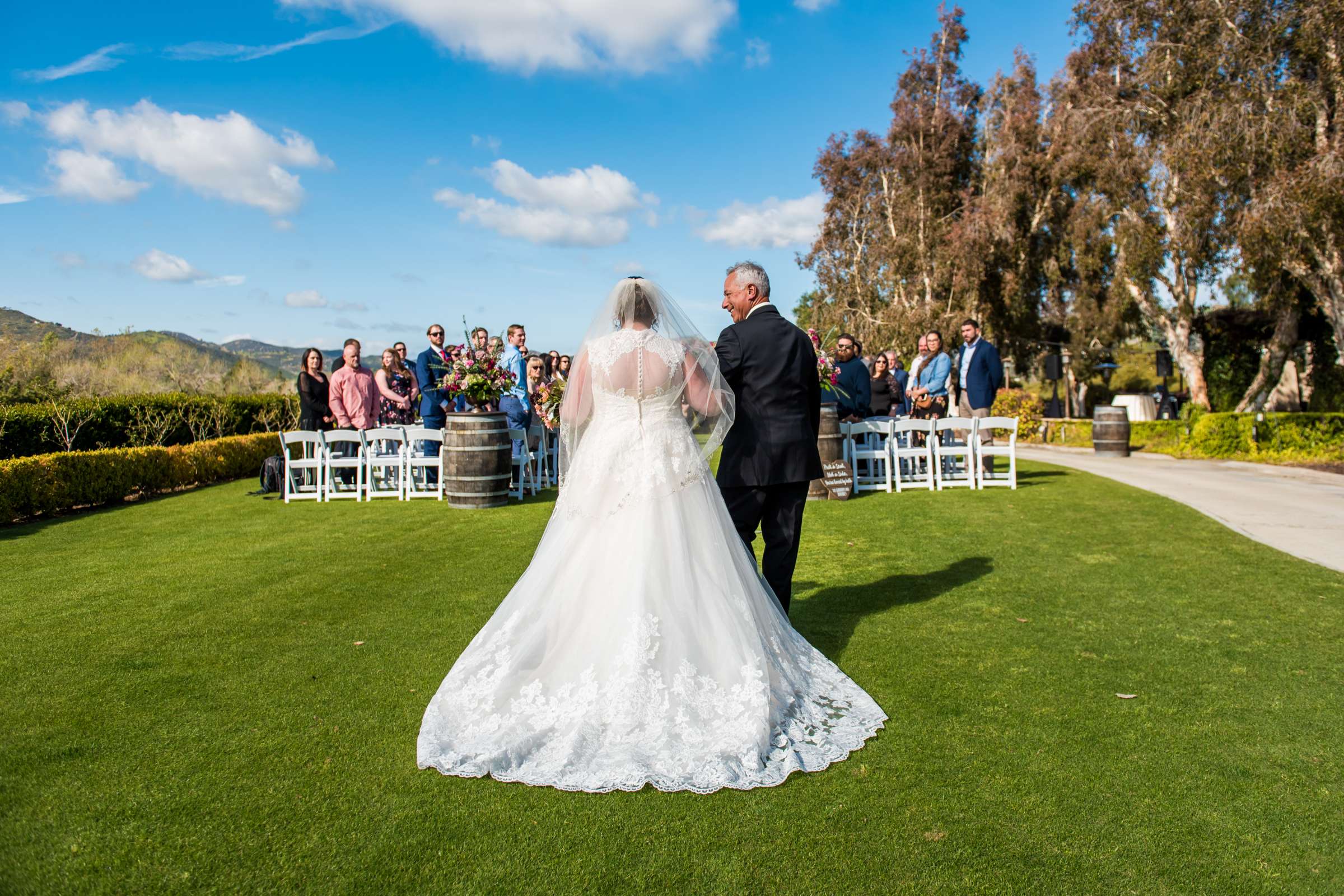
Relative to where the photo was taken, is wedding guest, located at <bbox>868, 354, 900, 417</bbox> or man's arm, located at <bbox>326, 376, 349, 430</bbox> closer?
man's arm, located at <bbox>326, 376, 349, 430</bbox>

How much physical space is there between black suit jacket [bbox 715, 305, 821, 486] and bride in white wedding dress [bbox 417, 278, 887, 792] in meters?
0.34

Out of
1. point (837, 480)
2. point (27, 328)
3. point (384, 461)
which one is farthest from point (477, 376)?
point (27, 328)

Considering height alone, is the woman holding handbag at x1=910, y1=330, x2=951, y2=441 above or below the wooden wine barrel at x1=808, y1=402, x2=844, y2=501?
above

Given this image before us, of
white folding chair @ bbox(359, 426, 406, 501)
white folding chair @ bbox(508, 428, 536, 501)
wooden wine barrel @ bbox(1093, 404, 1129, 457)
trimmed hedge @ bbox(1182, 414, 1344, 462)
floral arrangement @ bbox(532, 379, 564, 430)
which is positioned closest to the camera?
floral arrangement @ bbox(532, 379, 564, 430)

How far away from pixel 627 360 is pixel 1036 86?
35.2m

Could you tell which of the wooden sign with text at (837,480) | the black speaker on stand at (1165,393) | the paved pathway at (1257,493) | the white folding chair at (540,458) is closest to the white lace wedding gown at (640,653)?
the paved pathway at (1257,493)

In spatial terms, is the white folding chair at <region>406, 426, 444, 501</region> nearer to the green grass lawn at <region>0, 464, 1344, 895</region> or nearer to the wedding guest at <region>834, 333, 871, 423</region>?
the green grass lawn at <region>0, 464, 1344, 895</region>

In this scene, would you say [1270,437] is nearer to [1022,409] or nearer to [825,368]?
[1022,409]

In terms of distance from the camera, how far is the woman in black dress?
12.4 meters

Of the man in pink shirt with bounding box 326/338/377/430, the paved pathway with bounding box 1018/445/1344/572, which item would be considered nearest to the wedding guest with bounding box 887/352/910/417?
the paved pathway with bounding box 1018/445/1344/572

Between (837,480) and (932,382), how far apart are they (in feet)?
9.45

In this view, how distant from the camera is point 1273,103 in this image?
16.1 m

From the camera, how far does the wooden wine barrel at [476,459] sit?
1064cm

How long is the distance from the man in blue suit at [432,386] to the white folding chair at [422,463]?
21cm
